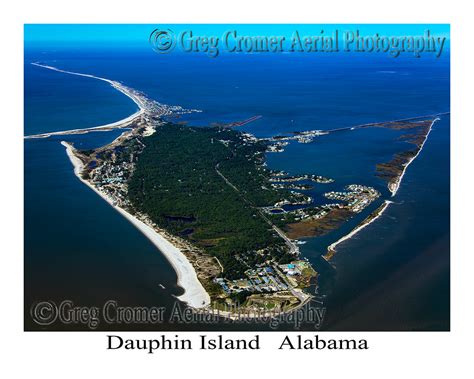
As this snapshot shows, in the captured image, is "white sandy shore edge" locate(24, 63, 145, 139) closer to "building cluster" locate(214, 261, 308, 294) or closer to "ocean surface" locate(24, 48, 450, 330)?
"ocean surface" locate(24, 48, 450, 330)

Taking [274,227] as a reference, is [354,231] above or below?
below

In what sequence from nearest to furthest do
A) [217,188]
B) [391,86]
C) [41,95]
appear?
[217,188], [41,95], [391,86]

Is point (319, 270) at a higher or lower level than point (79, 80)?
lower

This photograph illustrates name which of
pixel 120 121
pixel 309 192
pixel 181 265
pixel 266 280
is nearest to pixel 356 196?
pixel 309 192

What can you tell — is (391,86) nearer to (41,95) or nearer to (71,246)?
(41,95)

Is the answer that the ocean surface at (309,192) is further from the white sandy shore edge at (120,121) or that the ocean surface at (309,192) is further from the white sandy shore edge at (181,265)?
the white sandy shore edge at (120,121)

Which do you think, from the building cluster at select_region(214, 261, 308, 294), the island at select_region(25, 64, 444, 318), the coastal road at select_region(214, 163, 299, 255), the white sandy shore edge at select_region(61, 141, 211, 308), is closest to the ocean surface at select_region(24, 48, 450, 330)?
the white sandy shore edge at select_region(61, 141, 211, 308)

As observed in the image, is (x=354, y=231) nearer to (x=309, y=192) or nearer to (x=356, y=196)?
(x=356, y=196)

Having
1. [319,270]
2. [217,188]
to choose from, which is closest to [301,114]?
[217,188]
